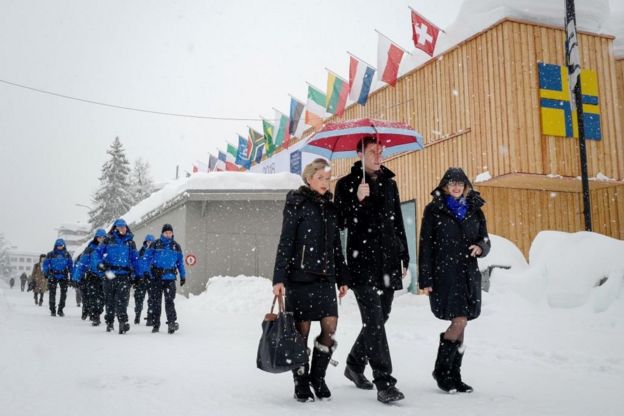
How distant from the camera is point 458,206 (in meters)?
4.79

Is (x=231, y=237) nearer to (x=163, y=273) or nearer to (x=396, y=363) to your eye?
(x=163, y=273)

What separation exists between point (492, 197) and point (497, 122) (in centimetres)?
217

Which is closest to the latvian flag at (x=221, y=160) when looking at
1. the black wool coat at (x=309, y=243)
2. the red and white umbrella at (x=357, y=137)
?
the red and white umbrella at (x=357, y=137)

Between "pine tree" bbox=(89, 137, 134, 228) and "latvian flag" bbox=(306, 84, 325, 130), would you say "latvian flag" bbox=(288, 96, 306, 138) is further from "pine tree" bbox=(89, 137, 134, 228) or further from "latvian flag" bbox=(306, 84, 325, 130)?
"pine tree" bbox=(89, 137, 134, 228)

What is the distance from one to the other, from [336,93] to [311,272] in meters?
17.1

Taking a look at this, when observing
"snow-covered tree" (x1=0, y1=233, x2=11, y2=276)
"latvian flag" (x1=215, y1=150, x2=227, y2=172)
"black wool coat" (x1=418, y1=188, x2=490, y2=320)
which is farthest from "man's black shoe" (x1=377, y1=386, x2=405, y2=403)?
"snow-covered tree" (x1=0, y1=233, x2=11, y2=276)

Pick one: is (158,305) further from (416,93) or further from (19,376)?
(416,93)

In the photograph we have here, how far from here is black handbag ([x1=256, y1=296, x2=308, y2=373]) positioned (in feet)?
13.1

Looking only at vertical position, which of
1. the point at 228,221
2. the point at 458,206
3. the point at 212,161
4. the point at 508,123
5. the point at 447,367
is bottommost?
the point at 447,367

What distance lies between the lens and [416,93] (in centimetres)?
1719

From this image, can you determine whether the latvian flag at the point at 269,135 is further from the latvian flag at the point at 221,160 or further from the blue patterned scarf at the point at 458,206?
the blue patterned scarf at the point at 458,206

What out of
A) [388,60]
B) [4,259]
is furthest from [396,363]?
[4,259]

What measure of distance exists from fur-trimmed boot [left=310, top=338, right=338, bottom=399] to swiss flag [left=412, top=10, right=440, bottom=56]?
1336 centimetres


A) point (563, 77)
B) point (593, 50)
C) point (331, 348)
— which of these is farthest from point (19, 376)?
point (593, 50)
